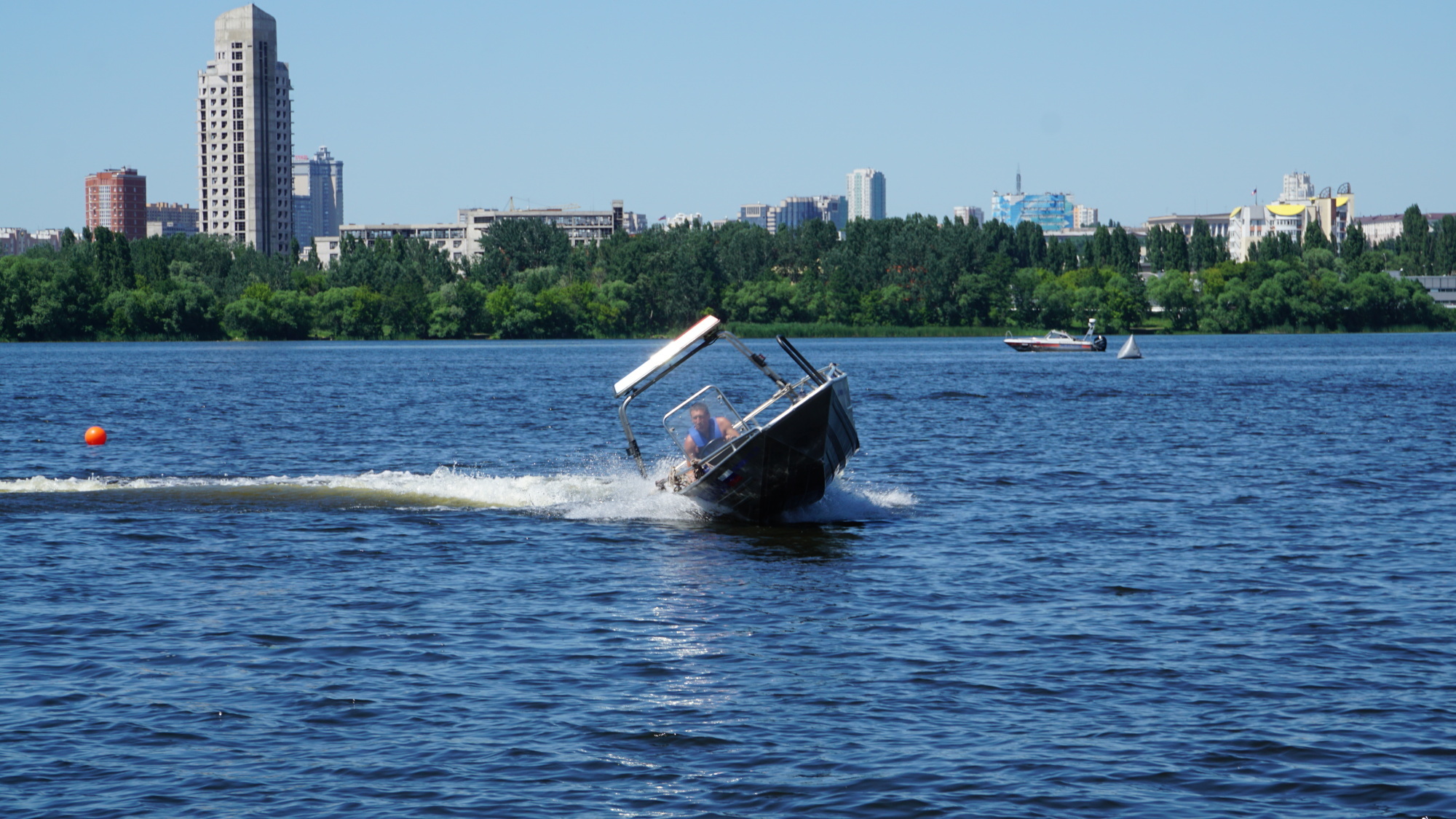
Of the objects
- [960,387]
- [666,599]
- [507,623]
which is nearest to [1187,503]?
[666,599]

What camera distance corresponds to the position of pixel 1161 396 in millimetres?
82000

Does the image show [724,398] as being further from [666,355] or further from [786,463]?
[786,463]

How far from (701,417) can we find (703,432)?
0.32 meters

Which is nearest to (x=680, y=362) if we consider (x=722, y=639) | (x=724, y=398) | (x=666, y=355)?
(x=666, y=355)

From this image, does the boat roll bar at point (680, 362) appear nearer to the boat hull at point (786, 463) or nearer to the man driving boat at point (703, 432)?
the boat hull at point (786, 463)

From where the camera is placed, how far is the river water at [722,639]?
14.1 m

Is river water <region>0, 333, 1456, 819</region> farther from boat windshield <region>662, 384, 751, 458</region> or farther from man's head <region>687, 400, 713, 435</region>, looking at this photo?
man's head <region>687, 400, 713, 435</region>

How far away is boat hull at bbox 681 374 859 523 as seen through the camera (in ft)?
92.3

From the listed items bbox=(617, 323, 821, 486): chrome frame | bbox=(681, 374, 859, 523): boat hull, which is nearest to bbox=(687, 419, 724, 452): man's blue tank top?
bbox=(617, 323, 821, 486): chrome frame

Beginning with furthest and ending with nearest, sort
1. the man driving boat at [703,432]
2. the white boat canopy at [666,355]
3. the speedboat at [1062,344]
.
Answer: the speedboat at [1062,344]
the man driving boat at [703,432]
the white boat canopy at [666,355]

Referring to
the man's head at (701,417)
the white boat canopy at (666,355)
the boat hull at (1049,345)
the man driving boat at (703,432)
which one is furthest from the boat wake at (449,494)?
the boat hull at (1049,345)

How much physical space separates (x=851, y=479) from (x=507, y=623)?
20.4 metres

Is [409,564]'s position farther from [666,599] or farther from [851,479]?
[851,479]

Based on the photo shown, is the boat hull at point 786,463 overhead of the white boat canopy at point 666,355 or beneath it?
beneath
